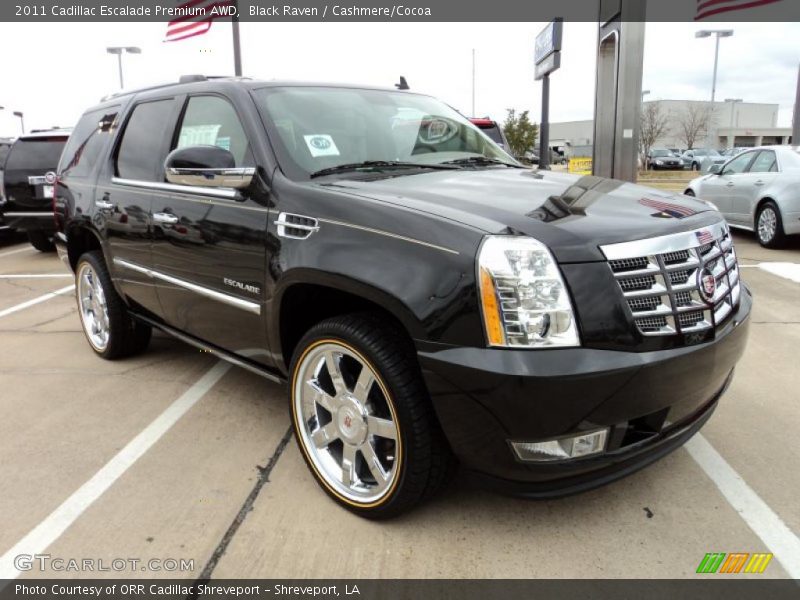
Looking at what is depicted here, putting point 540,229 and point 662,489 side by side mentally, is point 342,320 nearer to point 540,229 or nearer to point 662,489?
point 540,229

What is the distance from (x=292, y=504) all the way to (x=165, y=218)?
1.76 metres

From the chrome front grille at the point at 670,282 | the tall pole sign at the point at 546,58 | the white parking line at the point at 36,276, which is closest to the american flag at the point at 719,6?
the tall pole sign at the point at 546,58

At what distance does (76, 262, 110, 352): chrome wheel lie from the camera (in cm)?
457

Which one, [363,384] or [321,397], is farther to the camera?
[321,397]

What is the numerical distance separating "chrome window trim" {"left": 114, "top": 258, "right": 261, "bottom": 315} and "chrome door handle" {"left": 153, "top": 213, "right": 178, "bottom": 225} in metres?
0.30

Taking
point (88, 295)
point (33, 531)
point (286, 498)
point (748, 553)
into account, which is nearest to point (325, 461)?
point (286, 498)

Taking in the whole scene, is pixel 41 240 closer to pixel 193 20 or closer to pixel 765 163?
pixel 193 20

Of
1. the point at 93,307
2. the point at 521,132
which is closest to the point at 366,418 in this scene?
the point at 93,307

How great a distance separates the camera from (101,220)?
4238 mm

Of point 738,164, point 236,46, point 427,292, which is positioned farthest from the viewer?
point 236,46

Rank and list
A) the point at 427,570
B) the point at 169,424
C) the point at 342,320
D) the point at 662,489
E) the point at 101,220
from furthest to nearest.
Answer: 1. the point at 101,220
2. the point at 169,424
3. the point at 662,489
4. the point at 342,320
5. the point at 427,570

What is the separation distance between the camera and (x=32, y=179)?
346 inches

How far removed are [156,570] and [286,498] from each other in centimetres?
61

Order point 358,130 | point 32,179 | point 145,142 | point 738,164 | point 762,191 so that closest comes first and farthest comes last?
point 358,130 → point 145,142 → point 762,191 → point 32,179 → point 738,164
